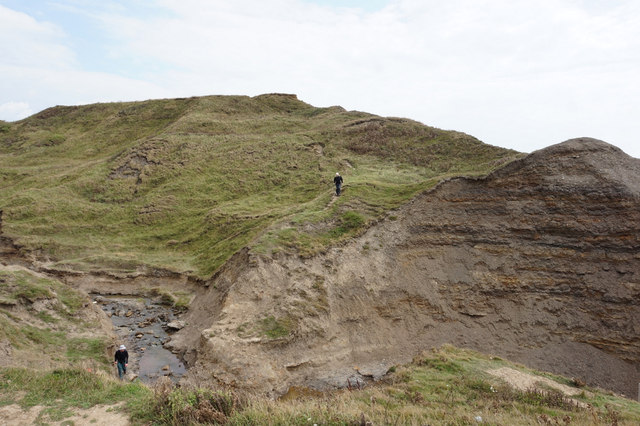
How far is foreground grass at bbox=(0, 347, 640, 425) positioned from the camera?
9.09m

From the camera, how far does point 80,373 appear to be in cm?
1164

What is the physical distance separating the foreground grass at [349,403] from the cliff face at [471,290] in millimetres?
5029

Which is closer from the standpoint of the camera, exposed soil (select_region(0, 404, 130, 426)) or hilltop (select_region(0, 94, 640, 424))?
exposed soil (select_region(0, 404, 130, 426))

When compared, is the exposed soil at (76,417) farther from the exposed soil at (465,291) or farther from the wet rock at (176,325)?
the wet rock at (176,325)

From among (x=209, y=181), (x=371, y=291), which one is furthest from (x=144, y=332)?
(x=209, y=181)

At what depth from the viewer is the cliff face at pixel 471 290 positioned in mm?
18016

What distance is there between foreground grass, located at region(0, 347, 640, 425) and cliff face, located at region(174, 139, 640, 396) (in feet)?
16.5

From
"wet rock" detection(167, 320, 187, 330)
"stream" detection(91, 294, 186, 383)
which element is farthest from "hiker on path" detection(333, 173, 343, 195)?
"stream" detection(91, 294, 186, 383)

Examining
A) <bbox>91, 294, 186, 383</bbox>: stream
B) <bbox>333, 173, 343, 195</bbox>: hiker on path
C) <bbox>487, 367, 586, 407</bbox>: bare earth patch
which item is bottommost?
<bbox>91, 294, 186, 383</bbox>: stream

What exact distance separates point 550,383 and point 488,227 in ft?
31.4

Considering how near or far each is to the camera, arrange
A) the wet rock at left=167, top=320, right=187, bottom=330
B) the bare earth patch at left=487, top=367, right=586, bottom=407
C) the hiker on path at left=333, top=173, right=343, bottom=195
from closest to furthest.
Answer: the bare earth patch at left=487, top=367, right=586, bottom=407 → the wet rock at left=167, top=320, right=187, bottom=330 → the hiker on path at left=333, top=173, right=343, bottom=195

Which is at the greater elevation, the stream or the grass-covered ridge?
the grass-covered ridge

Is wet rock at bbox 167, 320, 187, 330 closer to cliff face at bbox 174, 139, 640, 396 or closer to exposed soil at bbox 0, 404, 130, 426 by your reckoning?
cliff face at bbox 174, 139, 640, 396

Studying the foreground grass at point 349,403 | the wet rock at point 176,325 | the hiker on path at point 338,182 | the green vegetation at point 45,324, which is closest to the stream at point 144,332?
the wet rock at point 176,325
